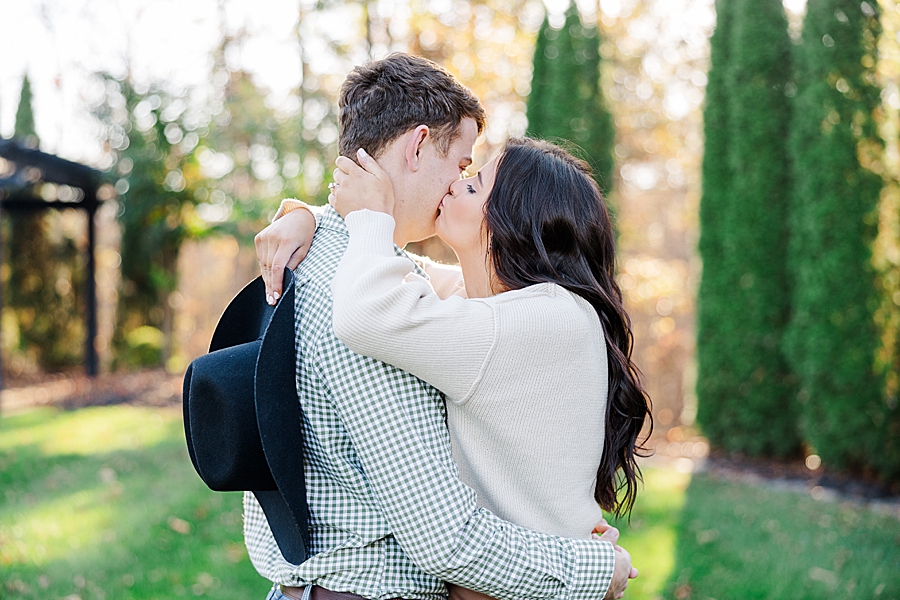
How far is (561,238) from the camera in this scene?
69.1 inches

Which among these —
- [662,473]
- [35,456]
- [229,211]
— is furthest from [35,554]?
[229,211]

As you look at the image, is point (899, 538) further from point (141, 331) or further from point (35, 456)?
point (141, 331)

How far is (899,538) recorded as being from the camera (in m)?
4.96

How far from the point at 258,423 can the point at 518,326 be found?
0.51 m

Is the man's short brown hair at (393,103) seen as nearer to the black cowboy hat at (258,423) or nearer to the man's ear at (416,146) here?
the man's ear at (416,146)

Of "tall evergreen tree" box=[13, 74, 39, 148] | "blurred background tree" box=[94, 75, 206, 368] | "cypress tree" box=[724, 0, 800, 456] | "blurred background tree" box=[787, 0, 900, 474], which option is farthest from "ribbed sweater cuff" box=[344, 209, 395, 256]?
"tall evergreen tree" box=[13, 74, 39, 148]

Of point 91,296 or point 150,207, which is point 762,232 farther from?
point 91,296

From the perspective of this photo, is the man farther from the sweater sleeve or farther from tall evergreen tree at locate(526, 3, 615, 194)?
tall evergreen tree at locate(526, 3, 615, 194)

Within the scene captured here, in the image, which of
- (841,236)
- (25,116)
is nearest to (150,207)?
(25,116)

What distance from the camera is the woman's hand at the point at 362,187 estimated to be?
1701mm

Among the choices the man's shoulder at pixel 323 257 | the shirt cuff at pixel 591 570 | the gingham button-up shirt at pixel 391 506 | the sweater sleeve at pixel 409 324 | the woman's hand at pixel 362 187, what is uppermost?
the woman's hand at pixel 362 187

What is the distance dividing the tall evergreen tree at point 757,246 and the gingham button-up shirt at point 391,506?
7022 mm

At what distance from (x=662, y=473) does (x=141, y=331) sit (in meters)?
9.42

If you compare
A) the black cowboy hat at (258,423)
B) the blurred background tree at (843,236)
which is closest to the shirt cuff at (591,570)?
the black cowboy hat at (258,423)
